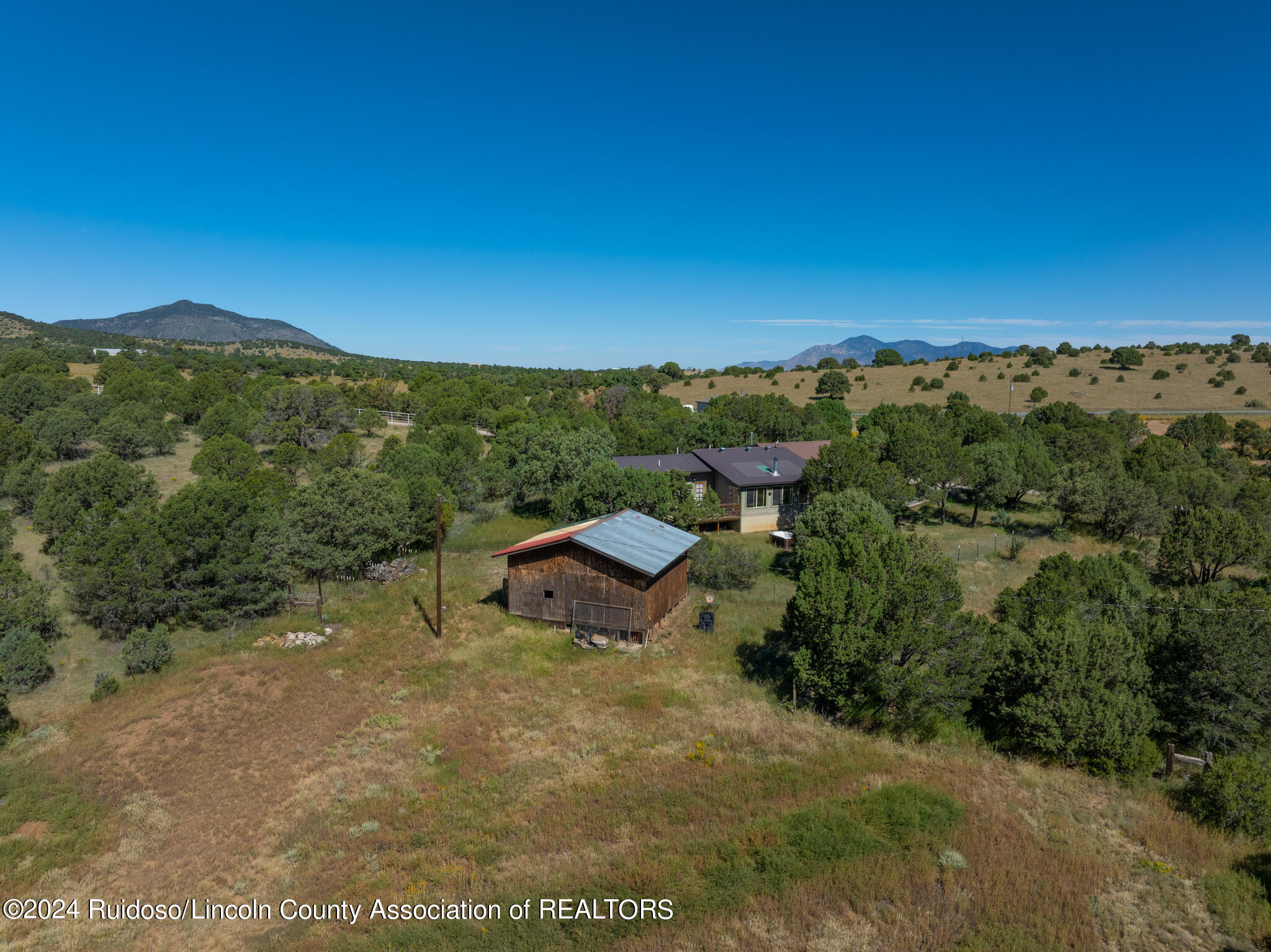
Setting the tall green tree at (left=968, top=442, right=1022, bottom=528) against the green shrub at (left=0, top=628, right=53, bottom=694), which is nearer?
the green shrub at (left=0, top=628, right=53, bottom=694)

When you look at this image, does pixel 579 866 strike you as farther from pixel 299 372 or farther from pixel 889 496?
pixel 299 372

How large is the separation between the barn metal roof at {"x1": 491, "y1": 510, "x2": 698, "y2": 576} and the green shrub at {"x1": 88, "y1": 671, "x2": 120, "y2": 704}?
48.8ft

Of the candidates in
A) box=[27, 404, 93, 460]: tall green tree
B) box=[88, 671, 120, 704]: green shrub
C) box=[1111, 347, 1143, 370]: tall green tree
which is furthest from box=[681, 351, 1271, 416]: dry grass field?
box=[88, 671, 120, 704]: green shrub

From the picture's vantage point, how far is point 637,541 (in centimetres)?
2906

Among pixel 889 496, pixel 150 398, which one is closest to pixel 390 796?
pixel 889 496

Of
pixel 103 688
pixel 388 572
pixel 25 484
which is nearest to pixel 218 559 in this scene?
pixel 103 688

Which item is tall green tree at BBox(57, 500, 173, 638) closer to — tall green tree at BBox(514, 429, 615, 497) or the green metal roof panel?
the green metal roof panel

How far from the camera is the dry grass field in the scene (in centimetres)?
8644

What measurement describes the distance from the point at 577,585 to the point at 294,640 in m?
12.7

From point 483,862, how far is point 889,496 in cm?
3508

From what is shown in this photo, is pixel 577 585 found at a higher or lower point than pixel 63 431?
lower

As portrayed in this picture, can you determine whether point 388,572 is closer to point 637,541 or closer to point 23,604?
point 23,604

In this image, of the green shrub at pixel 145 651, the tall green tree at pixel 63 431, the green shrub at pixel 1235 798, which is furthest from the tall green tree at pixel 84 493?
the green shrub at pixel 1235 798

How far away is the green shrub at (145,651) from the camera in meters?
23.2
